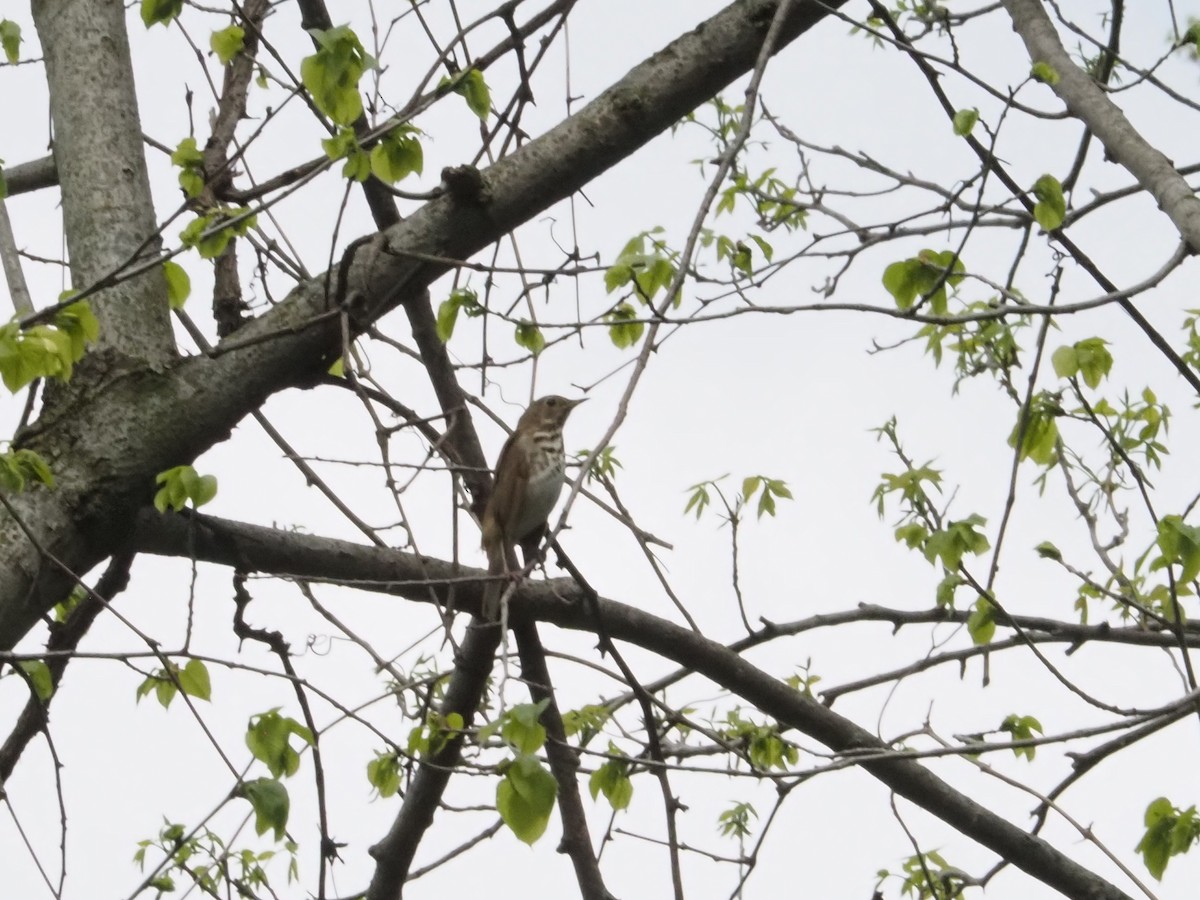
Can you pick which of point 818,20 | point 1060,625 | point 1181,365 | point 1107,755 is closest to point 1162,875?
point 1107,755

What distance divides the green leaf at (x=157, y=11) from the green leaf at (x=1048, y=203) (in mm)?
1941

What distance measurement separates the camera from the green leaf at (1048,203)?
2617 millimetres

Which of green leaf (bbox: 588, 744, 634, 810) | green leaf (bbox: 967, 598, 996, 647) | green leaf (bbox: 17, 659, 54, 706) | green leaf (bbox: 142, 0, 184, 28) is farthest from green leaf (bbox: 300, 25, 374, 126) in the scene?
green leaf (bbox: 967, 598, 996, 647)

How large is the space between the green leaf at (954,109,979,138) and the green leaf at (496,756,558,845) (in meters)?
1.55

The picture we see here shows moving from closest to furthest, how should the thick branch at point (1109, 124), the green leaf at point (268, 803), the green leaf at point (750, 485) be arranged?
the thick branch at point (1109, 124) < the green leaf at point (268, 803) < the green leaf at point (750, 485)

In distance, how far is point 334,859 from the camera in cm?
280

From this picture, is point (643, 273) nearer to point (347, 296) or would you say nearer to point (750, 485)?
point (347, 296)

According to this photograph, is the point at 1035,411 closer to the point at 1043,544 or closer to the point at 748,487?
the point at 1043,544

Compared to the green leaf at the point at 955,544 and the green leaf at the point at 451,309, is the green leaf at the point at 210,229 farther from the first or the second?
the green leaf at the point at 955,544

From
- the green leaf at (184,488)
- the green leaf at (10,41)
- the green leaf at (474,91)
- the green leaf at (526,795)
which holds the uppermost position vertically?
the green leaf at (10,41)

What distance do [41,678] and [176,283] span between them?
0.89m

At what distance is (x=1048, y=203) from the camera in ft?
8.68

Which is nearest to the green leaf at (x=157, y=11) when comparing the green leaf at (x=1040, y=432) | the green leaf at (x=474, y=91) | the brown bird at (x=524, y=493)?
the green leaf at (x=474, y=91)

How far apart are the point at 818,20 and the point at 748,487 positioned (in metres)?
1.93
